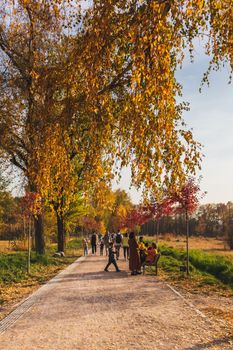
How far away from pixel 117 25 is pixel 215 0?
1347 mm

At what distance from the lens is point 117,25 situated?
5.48 metres

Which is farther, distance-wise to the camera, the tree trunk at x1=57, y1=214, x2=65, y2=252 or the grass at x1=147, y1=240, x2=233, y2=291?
the tree trunk at x1=57, y1=214, x2=65, y2=252

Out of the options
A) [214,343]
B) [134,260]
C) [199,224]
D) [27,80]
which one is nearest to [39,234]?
[134,260]

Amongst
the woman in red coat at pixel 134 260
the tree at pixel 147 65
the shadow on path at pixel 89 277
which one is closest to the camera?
the tree at pixel 147 65

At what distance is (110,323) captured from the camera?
7.43 meters

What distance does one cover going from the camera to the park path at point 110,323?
6.15 m

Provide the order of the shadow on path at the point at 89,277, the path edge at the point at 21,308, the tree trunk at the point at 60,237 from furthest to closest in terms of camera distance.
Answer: the tree trunk at the point at 60,237 → the shadow on path at the point at 89,277 → the path edge at the point at 21,308

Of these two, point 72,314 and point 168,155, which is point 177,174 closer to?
point 168,155

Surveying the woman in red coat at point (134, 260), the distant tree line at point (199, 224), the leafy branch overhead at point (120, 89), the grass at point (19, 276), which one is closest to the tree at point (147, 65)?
the leafy branch overhead at point (120, 89)

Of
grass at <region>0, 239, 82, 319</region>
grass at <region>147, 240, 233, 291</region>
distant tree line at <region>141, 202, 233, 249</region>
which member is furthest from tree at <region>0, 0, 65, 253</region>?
distant tree line at <region>141, 202, 233, 249</region>

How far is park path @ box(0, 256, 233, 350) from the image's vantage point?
20.2ft

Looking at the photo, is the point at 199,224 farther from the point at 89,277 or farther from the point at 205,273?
the point at 89,277

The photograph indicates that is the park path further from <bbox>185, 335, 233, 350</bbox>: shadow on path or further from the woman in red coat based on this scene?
the woman in red coat

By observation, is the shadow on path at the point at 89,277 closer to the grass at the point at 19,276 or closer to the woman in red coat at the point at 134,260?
the woman in red coat at the point at 134,260
